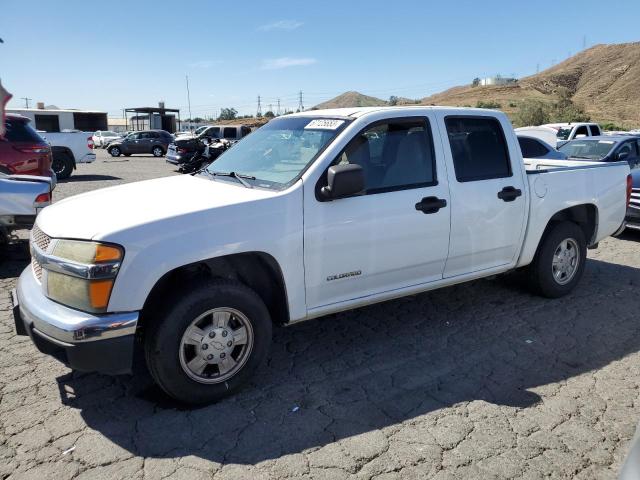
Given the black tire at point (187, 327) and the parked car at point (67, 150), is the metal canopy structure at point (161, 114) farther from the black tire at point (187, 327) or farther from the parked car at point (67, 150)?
the black tire at point (187, 327)

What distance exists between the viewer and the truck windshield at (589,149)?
39.1ft

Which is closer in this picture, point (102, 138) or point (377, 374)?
point (377, 374)

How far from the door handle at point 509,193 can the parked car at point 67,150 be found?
49.5 feet

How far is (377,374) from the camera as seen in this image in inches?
158

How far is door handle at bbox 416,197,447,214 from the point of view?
4.23 m

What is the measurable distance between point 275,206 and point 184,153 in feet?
58.5

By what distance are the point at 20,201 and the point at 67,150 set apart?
1172 cm

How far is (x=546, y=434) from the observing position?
10.7 feet

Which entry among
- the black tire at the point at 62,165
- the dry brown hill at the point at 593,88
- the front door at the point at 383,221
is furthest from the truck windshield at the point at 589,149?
the dry brown hill at the point at 593,88

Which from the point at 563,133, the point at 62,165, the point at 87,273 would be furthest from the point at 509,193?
the point at 563,133

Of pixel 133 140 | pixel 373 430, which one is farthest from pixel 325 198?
pixel 133 140

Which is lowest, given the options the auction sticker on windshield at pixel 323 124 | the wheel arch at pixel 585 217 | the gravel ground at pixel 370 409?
the gravel ground at pixel 370 409

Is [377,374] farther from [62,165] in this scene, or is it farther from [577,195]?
[62,165]

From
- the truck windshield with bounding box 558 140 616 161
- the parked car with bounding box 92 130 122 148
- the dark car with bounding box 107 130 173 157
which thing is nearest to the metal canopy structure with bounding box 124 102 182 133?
the parked car with bounding box 92 130 122 148
